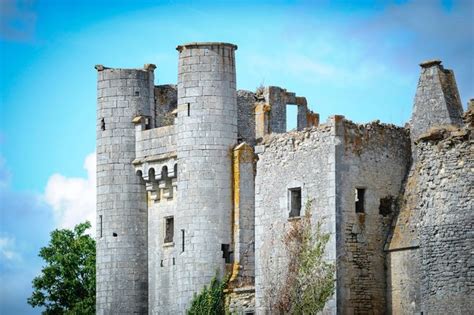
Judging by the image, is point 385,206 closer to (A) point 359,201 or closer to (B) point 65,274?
(A) point 359,201

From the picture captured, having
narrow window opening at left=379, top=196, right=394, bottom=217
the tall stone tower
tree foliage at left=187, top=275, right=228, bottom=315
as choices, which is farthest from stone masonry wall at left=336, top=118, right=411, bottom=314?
tree foliage at left=187, top=275, right=228, bottom=315

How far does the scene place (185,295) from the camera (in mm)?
56219

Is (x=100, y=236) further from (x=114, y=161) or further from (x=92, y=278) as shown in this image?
(x=92, y=278)

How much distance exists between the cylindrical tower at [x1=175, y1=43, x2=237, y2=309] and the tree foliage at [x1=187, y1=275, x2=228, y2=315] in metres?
0.28

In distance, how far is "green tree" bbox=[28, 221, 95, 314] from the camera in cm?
6819

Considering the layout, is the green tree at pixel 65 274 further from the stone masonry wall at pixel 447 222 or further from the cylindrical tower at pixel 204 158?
the stone masonry wall at pixel 447 222

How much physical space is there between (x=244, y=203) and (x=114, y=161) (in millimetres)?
6017

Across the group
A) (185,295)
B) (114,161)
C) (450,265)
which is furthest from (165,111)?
(450,265)

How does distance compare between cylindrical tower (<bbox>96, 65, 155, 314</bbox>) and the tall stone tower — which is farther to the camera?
cylindrical tower (<bbox>96, 65, 155, 314</bbox>)

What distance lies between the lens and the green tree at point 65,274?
68.2 metres

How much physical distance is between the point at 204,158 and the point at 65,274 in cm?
1414

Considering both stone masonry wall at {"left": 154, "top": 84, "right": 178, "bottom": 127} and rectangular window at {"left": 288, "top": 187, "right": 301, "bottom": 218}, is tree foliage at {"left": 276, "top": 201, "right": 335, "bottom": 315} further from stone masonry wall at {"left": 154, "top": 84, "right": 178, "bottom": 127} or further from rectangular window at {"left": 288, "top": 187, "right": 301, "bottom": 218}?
stone masonry wall at {"left": 154, "top": 84, "right": 178, "bottom": 127}

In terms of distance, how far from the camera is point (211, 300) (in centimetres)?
5547

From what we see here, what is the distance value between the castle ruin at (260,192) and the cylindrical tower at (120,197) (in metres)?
0.05
